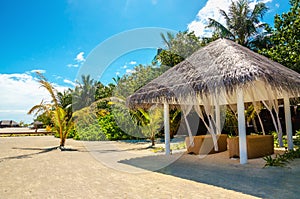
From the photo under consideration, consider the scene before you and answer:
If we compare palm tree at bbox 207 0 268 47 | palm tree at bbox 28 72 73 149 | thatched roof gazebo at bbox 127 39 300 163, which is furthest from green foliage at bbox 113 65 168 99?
thatched roof gazebo at bbox 127 39 300 163

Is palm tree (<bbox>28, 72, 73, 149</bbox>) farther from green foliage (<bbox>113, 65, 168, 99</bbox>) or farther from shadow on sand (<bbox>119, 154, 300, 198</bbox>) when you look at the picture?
green foliage (<bbox>113, 65, 168, 99</bbox>)

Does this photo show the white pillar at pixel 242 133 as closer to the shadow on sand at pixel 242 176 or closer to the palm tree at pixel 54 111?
the shadow on sand at pixel 242 176

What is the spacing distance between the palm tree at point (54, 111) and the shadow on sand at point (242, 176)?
18.1 feet

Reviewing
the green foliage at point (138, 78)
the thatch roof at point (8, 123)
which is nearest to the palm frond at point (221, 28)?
the green foliage at point (138, 78)

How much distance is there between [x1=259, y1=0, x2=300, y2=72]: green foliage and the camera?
991 cm

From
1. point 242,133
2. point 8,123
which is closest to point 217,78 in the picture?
point 242,133

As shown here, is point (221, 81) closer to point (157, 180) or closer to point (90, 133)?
point (157, 180)

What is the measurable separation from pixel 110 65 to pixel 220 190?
727cm

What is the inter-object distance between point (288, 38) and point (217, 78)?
758cm

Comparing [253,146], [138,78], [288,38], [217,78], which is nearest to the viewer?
[217,78]

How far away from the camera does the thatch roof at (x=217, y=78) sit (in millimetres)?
4867

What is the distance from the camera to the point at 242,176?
4.38 meters

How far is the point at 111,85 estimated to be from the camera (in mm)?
25172

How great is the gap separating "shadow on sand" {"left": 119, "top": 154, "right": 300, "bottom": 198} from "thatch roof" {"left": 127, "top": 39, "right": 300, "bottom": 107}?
160 cm
